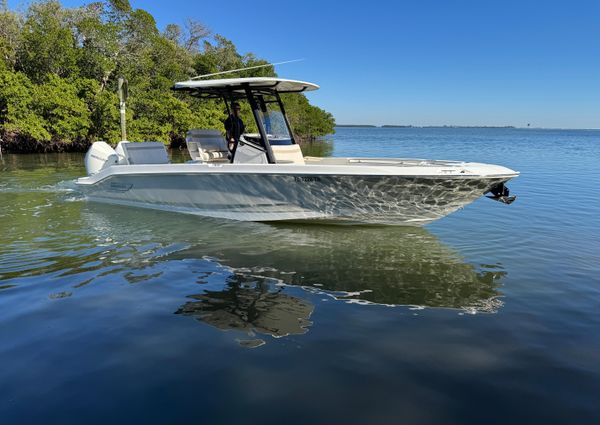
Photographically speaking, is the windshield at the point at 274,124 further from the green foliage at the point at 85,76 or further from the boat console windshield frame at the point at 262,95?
the green foliage at the point at 85,76

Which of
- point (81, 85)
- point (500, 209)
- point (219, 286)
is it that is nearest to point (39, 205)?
point (219, 286)

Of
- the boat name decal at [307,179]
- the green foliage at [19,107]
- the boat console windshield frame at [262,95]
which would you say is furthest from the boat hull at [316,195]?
the green foliage at [19,107]

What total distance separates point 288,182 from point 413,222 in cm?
253

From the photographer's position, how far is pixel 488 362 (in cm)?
367

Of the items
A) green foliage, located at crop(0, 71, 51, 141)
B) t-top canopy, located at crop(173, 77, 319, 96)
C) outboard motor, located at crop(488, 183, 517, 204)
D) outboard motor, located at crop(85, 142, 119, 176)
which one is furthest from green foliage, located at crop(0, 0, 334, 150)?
outboard motor, located at crop(488, 183, 517, 204)

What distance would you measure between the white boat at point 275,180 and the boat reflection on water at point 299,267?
1.37 ft

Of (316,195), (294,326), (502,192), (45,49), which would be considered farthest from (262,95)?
(45,49)

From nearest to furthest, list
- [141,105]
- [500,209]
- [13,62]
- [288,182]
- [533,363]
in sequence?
[533,363] → [288,182] → [500,209] → [13,62] → [141,105]

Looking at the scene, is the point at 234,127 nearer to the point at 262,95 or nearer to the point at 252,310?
the point at 262,95

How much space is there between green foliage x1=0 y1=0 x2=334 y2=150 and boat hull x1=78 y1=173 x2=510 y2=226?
21.4 meters

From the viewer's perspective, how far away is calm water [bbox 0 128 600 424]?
3.07m

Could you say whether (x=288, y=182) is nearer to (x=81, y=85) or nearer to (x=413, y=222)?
(x=413, y=222)

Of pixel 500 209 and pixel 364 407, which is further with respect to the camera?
pixel 500 209

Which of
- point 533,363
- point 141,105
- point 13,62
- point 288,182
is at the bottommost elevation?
point 533,363
